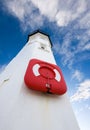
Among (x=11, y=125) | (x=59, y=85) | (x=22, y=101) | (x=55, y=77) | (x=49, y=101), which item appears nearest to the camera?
(x=11, y=125)

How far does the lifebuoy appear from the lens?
114 inches

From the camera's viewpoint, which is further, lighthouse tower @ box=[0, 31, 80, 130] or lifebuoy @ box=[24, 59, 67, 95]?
lifebuoy @ box=[24, 59, 67, 95]

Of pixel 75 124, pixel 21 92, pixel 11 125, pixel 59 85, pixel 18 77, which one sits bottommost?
pixel 11 125

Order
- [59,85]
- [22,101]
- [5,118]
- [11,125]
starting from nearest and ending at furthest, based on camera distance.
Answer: [11,125] < [5,118] < [22,101] < [59,85]

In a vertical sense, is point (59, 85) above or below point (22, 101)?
above

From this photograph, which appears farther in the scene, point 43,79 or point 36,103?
point 43,79

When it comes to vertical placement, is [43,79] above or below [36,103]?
above

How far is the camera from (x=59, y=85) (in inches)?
125

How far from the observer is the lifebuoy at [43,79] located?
290 cm

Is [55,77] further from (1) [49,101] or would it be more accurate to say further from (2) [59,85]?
(1) [49,101]

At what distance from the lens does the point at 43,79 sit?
10.1 feet

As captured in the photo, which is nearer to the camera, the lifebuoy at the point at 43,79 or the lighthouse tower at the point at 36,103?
the lighthouse tower at the point at 36,103

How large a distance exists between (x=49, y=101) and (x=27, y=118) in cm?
68

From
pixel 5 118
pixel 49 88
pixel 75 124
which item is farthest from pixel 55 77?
pixel 5 118
